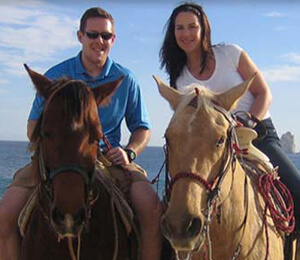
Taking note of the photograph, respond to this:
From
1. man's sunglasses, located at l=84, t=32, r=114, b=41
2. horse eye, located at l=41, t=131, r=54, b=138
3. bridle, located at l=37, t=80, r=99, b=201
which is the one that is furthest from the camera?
man's sunglasses, located at l=84, t=32, r=114, b=41

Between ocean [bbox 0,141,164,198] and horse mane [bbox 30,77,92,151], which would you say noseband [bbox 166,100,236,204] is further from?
ocean [bbox 0,141,164,198]

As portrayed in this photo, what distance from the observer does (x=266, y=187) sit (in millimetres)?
5844

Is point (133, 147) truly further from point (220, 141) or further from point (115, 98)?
point (220, 141)

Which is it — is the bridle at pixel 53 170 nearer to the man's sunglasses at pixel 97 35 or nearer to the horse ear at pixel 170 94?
the horse ear at pixel 170 94

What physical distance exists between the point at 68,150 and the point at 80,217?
0.59 meters

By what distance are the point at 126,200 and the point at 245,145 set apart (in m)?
1.45

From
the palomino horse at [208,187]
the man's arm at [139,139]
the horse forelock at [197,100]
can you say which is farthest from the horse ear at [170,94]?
Result: the man's arm at [139,139]

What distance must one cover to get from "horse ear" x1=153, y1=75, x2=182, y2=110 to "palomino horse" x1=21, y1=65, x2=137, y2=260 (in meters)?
0.46

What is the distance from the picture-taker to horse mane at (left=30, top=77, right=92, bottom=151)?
15.3 ft

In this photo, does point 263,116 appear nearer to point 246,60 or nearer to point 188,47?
point 246,60

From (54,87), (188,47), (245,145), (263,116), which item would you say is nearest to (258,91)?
(263,116)

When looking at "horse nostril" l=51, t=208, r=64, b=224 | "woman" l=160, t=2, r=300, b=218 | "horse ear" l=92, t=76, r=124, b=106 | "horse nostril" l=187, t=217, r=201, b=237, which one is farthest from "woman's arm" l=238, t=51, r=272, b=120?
"horse nostril" l=51, t=208, r=64, b=224

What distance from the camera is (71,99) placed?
4738mm

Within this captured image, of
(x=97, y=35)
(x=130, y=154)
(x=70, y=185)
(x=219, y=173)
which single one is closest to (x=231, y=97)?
(x=219, y=173)
